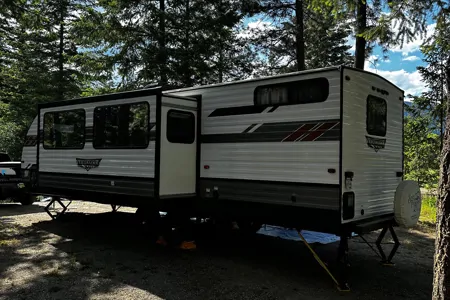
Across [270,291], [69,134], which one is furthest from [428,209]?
[69,134]

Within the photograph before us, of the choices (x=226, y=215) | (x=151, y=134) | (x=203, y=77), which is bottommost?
(x=226, y=215)

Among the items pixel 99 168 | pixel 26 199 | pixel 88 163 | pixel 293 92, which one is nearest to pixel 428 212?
pixel 293 92

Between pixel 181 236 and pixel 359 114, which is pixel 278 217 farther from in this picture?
pixel 181 236

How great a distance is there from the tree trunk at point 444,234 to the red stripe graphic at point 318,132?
1.96 meters

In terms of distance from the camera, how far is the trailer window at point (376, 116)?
5527 millimetres

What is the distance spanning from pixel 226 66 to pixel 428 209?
341 inches

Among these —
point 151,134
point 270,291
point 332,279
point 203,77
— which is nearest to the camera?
point 270,291

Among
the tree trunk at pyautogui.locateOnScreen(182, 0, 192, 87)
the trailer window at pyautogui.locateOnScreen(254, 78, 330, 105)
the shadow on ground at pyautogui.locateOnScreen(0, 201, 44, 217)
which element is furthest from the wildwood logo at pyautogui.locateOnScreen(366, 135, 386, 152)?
the shadow on ground at pyautogui.locateOnScreen(0, 201, 44, 217)

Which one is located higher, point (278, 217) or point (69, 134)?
point (69, 134)

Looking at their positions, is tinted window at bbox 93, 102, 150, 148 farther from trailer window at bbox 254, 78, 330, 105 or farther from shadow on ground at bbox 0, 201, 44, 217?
shadow on ground at bbox 0, 201, 44, 217

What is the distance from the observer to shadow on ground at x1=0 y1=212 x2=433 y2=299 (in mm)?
4910

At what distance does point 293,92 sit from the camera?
547cm

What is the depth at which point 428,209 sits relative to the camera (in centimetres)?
1237

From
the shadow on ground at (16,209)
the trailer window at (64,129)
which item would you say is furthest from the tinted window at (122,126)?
the shadow on ground at (16,209)
